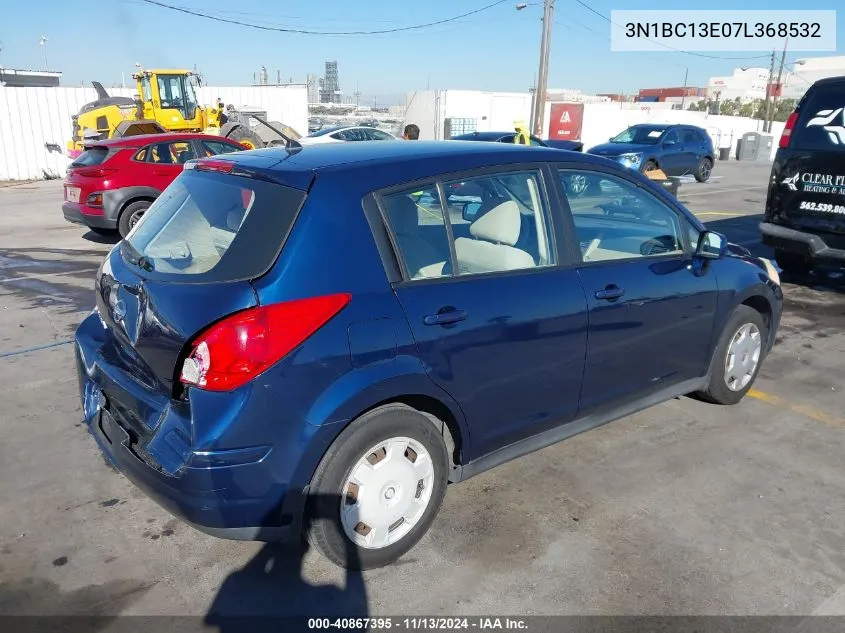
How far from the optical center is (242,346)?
2.38 m

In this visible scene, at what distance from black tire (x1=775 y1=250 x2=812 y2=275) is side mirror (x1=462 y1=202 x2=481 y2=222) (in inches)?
255

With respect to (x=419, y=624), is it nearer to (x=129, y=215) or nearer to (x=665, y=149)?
(x=129, y=215)

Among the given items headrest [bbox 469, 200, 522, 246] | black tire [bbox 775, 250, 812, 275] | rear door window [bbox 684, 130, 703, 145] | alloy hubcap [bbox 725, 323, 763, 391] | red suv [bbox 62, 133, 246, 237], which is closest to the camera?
headrest [bbox 469, 200, 522, 246]

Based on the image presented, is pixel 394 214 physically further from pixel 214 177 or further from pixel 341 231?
pixel 214 177

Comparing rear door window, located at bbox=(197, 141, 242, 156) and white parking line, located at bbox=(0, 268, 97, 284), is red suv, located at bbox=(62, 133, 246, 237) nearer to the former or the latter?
rear door window, located at bbox=(197, 141, 242, 156)

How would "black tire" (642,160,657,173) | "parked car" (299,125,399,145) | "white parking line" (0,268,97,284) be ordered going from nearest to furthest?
1. "white parking line" (0,268,97,284)
2. "black tire" (642,160,657,173)
3. "parked car" (299,125,399,145)

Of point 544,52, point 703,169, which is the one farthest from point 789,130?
point 544,52

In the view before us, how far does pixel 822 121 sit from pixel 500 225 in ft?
16.9

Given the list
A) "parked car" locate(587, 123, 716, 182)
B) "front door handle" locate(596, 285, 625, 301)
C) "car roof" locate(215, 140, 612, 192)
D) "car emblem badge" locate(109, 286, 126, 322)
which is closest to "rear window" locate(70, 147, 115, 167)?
→ "car roof" locate(215, 140, 612, 192)

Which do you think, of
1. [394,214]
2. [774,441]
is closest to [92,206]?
[394,214]

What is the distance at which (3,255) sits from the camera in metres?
9.41

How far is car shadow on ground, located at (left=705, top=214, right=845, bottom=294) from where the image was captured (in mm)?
7906

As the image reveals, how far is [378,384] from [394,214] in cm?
72

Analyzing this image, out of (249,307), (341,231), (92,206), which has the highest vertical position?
(341,231)
